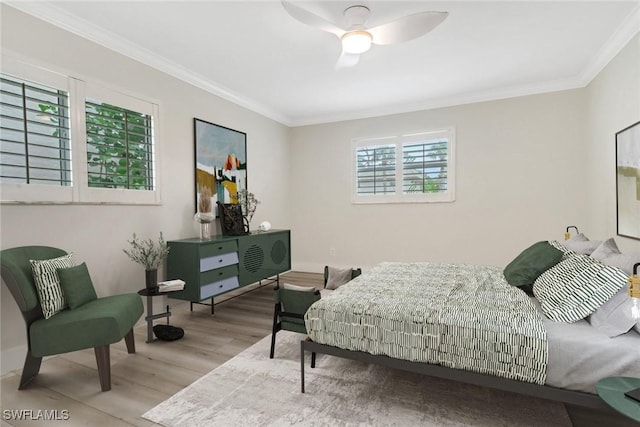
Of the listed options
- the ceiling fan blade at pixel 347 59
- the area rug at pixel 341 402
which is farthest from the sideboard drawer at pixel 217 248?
the ceiling fan blade at pixel 347 59

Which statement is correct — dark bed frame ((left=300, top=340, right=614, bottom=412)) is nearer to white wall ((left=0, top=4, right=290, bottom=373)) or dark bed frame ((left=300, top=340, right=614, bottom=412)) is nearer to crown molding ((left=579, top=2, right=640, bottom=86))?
white wall ((left=0, top=4, right=290, bottom=373))

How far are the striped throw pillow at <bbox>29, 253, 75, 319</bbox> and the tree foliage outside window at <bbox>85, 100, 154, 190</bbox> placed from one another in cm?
87

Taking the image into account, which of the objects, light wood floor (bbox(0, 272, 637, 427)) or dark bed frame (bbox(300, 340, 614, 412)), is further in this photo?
light wood floor (bbox(0, 272, 637, 427))

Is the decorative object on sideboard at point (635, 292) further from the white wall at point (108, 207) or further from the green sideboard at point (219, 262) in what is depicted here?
the white wall at point (108, 207)

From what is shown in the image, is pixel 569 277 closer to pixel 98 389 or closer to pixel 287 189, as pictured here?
pixel 98 389

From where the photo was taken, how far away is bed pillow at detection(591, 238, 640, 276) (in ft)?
5.65

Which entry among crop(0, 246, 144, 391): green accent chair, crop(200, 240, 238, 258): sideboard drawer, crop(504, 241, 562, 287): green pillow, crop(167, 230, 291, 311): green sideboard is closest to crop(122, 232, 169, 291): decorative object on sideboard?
crop(167, 230, 291, 311): green sideboard

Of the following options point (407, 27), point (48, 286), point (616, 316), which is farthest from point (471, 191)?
point (48, 286)

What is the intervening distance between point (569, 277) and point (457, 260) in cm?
288

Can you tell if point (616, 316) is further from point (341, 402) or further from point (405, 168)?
point (405, 168)

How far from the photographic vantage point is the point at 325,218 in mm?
5656

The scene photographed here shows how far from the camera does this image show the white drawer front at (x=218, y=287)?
323 cm

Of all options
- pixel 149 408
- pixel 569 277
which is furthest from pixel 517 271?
pixel 149 408

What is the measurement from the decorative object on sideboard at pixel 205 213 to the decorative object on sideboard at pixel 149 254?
42 cm
